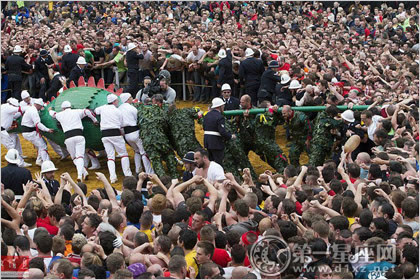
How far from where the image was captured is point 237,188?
34.4ft

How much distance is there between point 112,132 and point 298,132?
3.63 metres

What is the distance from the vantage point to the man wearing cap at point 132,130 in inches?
605

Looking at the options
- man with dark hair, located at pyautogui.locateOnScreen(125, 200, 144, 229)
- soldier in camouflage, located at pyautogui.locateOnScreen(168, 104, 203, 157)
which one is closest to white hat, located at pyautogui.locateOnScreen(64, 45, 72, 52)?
soldier in camouflage, located at pyautogui.locateOnScreen(168, 104, 203, 157)

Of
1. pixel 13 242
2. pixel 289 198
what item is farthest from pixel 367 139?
pixel 13 242

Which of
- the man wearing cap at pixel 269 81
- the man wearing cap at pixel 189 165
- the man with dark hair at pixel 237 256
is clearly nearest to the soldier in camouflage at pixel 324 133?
the man wearing cap at pixel 189 165

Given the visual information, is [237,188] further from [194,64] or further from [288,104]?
[194,64]

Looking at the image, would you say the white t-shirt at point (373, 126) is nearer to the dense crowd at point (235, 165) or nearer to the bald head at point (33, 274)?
the dense crowd at point (235, 165)

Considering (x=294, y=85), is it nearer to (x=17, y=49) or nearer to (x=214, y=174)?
(x=214, y=174)

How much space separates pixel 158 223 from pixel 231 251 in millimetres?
1362

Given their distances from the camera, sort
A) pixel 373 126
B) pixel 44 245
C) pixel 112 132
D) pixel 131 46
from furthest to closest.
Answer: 1. pixel 131 46
2. pixel 112 132
3. pixel 373 126
4. pixel 44 245

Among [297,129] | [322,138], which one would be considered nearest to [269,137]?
[297,129]

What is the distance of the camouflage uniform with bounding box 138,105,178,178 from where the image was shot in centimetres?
1522

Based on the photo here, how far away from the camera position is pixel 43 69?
2170cm

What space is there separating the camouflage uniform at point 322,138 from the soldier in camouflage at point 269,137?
2.14 ft
